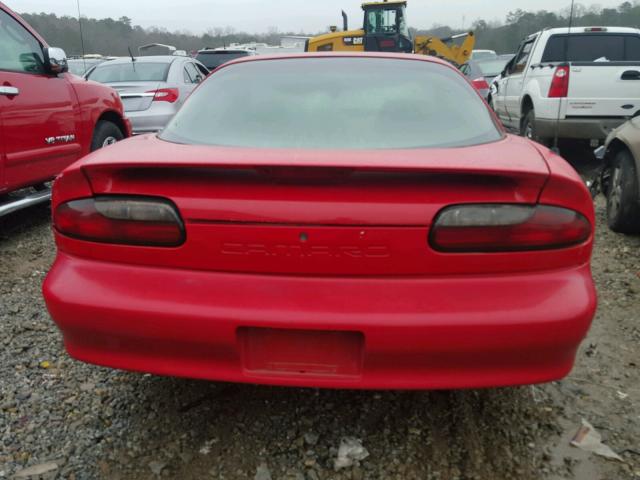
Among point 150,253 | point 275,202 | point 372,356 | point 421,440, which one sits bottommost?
point 421,440

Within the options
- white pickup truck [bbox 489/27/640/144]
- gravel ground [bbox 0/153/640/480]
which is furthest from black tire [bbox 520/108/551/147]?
gravel ground [bbox 0/153/640/480]

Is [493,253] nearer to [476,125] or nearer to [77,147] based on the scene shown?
[476,125]

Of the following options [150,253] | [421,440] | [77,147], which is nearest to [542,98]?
[77,147]

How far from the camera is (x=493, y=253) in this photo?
5.97 ft

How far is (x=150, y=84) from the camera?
793cm

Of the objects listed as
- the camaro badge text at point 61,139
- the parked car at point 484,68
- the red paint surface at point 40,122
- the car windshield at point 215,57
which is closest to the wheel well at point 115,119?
the red paint surface at point 40,122

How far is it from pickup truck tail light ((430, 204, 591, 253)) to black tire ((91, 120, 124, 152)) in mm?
4466

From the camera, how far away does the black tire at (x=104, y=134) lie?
5.57 m

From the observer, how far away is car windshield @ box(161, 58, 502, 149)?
2.25 metres

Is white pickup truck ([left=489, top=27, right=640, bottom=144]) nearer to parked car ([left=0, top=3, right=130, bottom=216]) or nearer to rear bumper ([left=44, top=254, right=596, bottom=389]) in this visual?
parked car ([left=0, top=3, right=130, bottom=216])

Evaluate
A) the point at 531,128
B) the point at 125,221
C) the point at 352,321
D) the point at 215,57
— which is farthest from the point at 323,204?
the point at 215,57

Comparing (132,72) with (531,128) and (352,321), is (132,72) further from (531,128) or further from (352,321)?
(352,321)

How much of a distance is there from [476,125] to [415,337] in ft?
3.42

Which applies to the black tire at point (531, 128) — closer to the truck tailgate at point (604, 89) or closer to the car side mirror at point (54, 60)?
the truck tailgate at point (604, 89)
